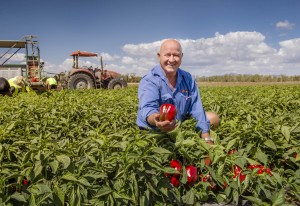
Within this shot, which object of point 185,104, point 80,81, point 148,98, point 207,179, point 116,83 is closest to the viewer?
point 207,179

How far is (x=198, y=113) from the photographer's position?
3314mm

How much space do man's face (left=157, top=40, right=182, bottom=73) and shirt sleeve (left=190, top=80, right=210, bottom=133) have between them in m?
0.45

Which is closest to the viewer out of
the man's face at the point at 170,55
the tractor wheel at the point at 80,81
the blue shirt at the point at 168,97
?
the blue shirt at the point at 168,97

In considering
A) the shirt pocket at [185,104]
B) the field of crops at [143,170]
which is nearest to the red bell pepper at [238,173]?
the field of crops at [143,170]

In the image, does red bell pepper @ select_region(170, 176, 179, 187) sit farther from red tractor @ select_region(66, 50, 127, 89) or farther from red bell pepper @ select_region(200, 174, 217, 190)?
red tractor @ select_region(66, 50, 127, 89)

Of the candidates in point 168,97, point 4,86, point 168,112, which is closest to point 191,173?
point 168,112

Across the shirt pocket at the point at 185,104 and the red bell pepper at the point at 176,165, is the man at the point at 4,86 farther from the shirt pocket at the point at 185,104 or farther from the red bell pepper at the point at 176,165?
the red bell pepper at the point at 176,165

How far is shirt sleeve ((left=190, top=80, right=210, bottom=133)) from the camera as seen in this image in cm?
314

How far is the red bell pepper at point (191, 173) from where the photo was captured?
82.4 inches

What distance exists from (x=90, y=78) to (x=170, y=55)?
42.2ft

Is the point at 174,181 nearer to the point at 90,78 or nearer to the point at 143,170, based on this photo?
the point at 143,170

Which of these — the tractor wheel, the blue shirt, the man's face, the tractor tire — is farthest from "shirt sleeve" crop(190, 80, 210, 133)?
the tractor tire

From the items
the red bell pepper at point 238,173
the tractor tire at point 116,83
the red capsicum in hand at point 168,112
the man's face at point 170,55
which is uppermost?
the man's face at point 170,55

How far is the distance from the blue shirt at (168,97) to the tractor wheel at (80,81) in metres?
12.2
